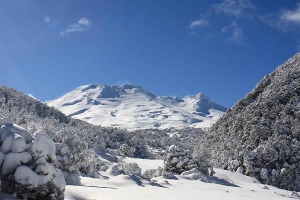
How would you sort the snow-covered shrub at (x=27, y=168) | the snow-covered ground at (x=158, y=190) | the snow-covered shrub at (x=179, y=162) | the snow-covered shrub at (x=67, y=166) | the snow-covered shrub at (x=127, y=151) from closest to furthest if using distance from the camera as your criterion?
the snow-covered shrub at (x=27, y=168) < the snow-covered ground at (x=158, y=190) < the snow-covered shrub at (x=67, y=166) < the snow-covered shrub at (x=179, y=162) < the snow-covered shrub at (x=127, y=151)

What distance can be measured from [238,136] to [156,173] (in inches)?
510

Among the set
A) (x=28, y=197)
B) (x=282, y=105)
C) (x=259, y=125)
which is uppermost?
(x=282, y=105)

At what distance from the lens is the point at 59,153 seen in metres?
14.8

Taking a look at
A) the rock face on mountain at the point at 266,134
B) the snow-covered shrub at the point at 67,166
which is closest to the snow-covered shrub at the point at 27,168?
the snow-covered shrub at the point at 67,166

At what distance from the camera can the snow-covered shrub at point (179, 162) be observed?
26.5 meters

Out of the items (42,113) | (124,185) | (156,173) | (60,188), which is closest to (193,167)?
(156,173)

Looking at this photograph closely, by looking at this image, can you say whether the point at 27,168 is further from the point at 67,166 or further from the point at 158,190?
the point at 158,190

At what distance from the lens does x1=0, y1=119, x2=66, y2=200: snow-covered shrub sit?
816cm

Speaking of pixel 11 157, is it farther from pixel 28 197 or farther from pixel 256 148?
pixel 256 148

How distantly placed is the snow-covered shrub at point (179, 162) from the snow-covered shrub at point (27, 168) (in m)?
18.8

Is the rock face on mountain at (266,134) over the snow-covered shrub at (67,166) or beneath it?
over

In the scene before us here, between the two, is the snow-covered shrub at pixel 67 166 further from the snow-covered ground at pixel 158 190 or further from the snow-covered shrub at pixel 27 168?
the snow-covered shrub at pixel 27 168

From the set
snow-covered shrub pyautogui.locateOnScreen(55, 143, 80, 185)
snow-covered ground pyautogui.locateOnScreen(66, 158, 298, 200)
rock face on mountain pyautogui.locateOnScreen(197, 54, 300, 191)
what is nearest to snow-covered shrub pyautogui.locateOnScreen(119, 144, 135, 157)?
rock face on mountain pyautogui.locateOnScreen(197, 54, 300, 191)

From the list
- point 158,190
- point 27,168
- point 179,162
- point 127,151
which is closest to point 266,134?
point 179,162
